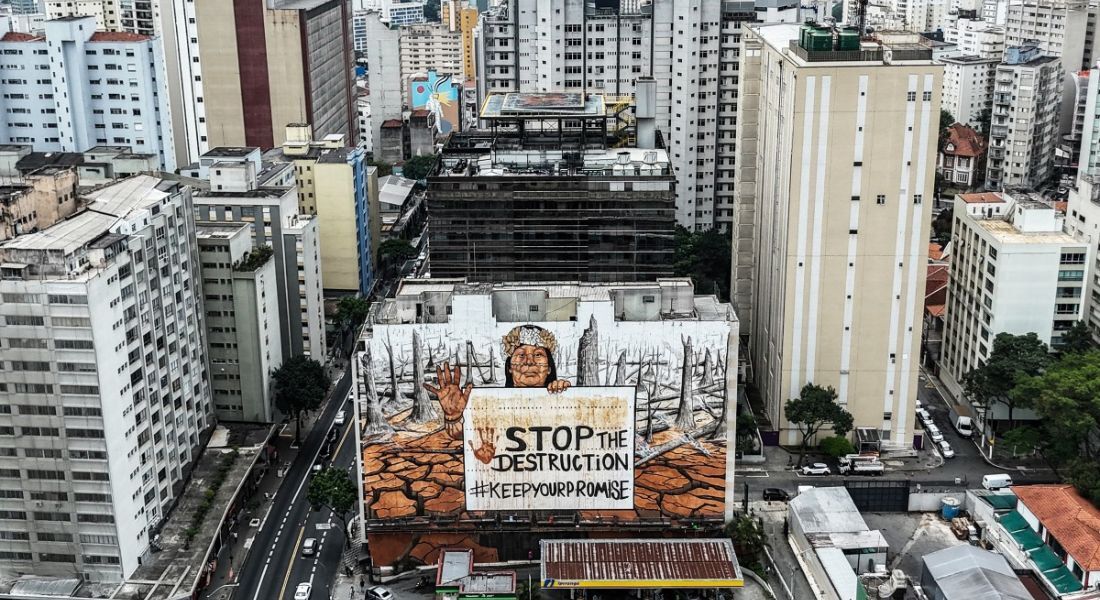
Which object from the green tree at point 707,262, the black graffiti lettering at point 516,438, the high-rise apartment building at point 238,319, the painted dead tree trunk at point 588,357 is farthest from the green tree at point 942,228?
the high-rise apartment building at point 238,319

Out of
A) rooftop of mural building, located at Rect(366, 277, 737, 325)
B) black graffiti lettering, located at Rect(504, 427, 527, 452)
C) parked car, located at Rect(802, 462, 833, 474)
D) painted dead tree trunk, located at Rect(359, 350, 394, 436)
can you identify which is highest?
rooftop of mural building, located at Rect(366, 277, 737, 325)

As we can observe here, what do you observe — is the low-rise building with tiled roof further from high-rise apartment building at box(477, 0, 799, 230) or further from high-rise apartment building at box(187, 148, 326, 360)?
high-rise apartment building at box(477, 0, 799, 230)

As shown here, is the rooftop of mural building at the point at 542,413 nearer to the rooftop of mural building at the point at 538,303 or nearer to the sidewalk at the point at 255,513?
the rooftop of mural building at the point at 538,303

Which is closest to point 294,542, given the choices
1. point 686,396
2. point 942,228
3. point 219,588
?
point 219,588

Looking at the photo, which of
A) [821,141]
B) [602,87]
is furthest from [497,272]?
[602,87]

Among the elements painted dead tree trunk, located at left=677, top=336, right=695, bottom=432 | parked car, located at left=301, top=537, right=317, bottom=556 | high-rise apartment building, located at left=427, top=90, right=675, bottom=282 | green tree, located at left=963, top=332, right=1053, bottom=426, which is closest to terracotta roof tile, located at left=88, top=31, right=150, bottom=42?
high-rise apartment building, located at left=427, top=90, right=675, bottom=282

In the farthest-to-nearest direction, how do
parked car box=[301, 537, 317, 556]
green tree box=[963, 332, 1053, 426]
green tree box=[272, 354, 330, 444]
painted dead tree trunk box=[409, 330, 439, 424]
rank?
green tree box=[272, 354, 330, 444] → green tree box=[963, 332, 1053, 426] → parked car box=[301, 537, 317, 556] → painted dead tree trunk box=[409, 330, 439, 424]

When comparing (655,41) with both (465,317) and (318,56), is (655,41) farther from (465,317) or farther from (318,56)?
(465,317)
